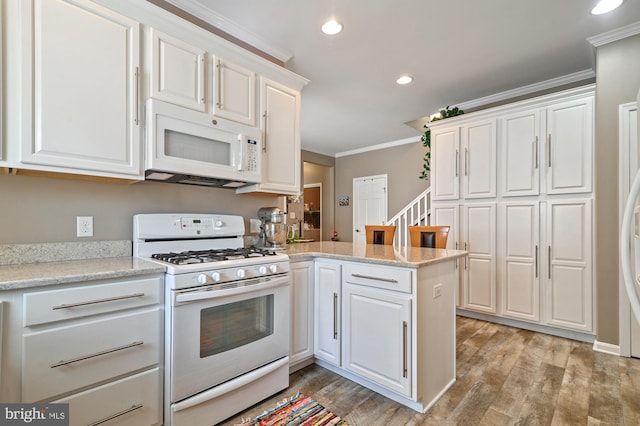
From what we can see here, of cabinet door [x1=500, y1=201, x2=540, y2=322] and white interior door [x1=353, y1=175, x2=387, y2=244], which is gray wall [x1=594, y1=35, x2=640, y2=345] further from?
white interior door [x1=353, y1=175, x2=387, y2=244]

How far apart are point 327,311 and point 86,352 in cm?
141

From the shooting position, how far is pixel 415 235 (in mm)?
2971

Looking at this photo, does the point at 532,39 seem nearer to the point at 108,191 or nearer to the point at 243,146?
the point at 243,146

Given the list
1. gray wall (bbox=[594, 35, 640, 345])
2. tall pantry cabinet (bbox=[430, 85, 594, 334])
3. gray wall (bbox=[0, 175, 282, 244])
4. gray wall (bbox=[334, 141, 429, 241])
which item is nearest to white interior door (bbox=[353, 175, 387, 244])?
gray wall (bbox=[334, 141, 429, 241])

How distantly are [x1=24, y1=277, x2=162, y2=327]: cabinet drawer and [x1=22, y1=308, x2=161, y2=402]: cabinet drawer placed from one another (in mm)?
52

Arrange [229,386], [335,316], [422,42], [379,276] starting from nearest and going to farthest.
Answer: [229,386]
[379,276]
[335,316]
[422,42]

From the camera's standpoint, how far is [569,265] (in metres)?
2.87

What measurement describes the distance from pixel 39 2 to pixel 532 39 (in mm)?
3432

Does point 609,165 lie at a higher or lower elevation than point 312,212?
higher

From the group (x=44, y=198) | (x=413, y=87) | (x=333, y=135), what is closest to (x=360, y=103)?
(x=413, y=87)

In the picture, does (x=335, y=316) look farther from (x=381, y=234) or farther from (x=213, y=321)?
(x=381, y=234)

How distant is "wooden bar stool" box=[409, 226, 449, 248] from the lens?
276 cm

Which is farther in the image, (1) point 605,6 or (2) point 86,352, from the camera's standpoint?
(1) point 605,6

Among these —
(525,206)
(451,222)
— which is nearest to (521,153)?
(525,206)
